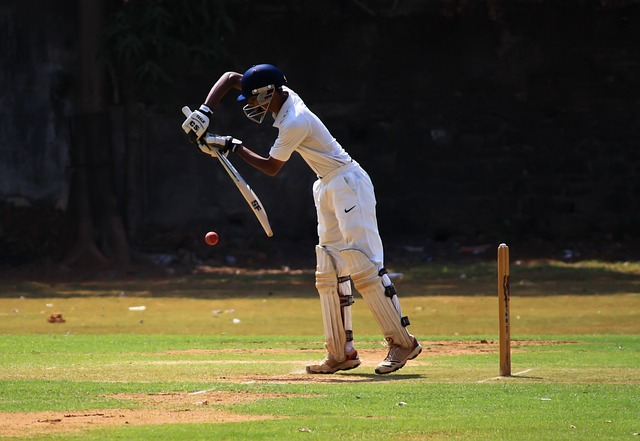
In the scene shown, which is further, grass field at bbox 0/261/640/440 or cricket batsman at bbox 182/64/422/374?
cricket batsman at bbox 182/64/422/374

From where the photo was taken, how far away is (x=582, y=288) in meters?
18.5

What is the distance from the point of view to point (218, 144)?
9102mm

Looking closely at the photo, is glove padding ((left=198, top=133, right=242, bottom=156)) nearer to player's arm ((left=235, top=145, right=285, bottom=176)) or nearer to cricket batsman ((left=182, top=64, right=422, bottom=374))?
cricket batsman ((left=182, top=64, right=422, bottom=374))

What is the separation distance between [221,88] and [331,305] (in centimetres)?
176

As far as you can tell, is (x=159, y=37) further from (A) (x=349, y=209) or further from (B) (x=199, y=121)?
(A) (x=349, y=209)

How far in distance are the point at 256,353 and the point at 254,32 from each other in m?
12.2

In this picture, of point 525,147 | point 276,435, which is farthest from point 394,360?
point 525,147

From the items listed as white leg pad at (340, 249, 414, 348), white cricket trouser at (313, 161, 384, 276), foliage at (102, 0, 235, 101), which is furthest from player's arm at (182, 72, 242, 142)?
foliage at (102, 0, 235, 101)

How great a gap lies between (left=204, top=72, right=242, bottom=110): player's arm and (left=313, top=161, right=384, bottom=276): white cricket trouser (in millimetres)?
944

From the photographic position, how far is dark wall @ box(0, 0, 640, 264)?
22328 mm

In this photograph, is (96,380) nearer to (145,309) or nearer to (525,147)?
(145,309)

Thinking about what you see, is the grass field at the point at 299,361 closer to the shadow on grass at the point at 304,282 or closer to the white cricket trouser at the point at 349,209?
the shadow on grass at the point at 304,282

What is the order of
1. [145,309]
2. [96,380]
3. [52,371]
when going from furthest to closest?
[145,309], [52,371], [96,380]

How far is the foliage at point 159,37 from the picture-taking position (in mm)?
21281
